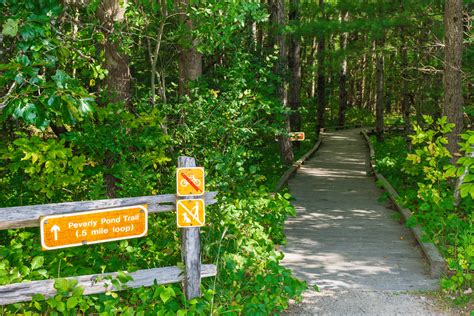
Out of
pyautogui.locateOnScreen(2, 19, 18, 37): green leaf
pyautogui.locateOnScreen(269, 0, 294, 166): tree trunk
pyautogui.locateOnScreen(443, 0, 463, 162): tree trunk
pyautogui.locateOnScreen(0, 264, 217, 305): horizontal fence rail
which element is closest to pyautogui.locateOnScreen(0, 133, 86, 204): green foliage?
pyautogui.locateOnScreen(0, 264, 217, 305): horizontal fence rail

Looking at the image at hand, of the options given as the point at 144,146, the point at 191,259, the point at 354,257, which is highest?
the point at 144,146

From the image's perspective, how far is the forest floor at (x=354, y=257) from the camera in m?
6.00

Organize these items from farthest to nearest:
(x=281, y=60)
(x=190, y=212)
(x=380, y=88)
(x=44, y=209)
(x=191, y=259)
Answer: (x=380, y=88) → (x=281, y=60) → (x=191, y=259) → (x=190, y=212) → (x=44, y=209)

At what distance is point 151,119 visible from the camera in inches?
300

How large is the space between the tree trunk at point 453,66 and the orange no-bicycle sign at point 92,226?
26.0 ft

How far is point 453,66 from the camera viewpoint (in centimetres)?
1063

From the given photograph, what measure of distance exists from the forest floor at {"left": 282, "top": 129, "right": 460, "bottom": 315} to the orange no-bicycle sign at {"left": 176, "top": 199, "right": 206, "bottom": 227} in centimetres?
170

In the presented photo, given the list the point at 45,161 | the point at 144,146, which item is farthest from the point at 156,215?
the point at 45,161

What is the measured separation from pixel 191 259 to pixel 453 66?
797 cm

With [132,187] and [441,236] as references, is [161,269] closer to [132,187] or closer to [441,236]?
[132,187]

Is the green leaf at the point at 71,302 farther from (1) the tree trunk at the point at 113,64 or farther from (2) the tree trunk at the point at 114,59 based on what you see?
(2) the tree trunk at the point at 114,59

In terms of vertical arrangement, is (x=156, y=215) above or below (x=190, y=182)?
below

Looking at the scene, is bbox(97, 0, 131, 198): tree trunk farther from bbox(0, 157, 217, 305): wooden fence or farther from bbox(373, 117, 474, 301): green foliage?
bbox(373, 117, 474, 301): green foliage

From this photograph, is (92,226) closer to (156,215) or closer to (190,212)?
(190,212)
